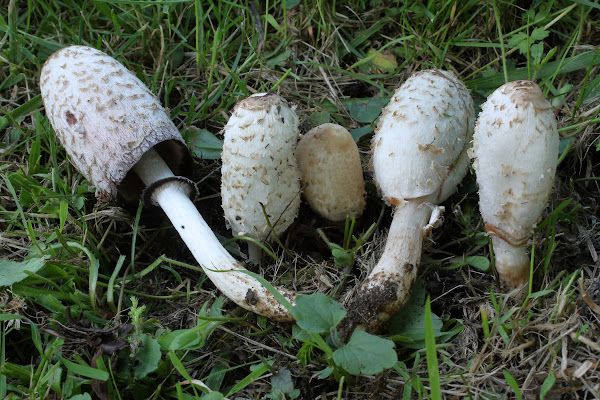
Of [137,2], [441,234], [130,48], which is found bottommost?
[441,234]

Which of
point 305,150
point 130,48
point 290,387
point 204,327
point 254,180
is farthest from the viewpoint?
point 130,48

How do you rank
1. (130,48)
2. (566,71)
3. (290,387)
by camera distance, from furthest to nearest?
(130,48) < (566,71) < (290,387)

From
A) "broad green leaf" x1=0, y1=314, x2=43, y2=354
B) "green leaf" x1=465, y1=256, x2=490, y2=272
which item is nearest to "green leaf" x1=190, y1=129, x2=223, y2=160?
"broad green leaf" x1=0, y1=314, x2=43, y2=354

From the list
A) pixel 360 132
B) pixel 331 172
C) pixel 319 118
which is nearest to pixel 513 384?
pixel 331 172

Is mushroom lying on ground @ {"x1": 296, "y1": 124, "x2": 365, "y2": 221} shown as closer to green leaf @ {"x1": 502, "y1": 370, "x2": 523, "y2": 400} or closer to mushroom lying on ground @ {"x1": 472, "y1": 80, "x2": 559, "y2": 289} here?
mushroom lying on ground @ {"x1": 472, "y1": 80, "x2": 559, "y2": 289}

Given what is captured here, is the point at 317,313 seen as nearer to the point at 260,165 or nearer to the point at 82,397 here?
the point at 260,165

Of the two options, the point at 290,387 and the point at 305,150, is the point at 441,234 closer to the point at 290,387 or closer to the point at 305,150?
the point at 305,150

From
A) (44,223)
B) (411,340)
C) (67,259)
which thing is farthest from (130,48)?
(411,340)
